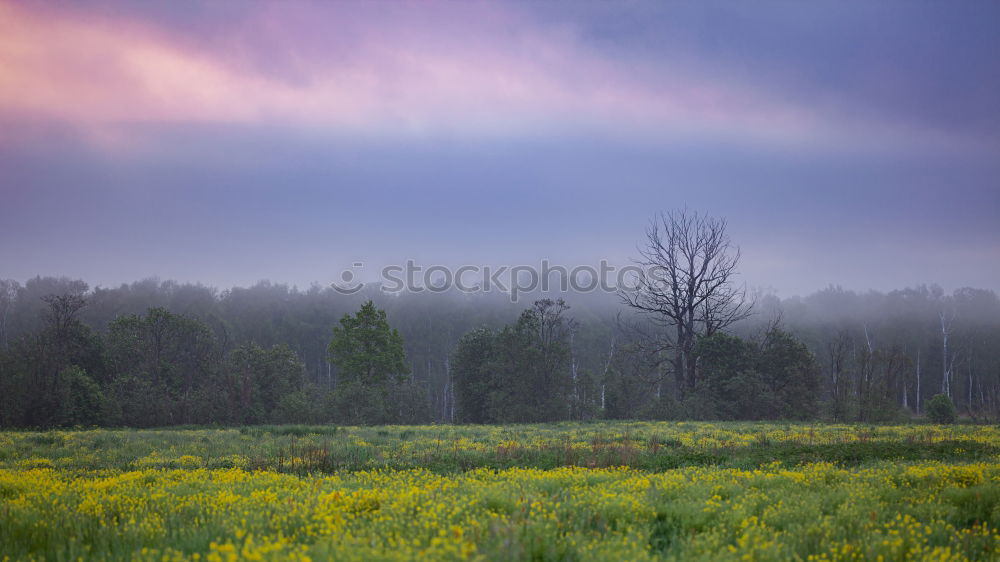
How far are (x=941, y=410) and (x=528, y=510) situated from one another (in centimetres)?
3327

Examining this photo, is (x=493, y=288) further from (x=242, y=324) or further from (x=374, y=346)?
(x=374, y=346)

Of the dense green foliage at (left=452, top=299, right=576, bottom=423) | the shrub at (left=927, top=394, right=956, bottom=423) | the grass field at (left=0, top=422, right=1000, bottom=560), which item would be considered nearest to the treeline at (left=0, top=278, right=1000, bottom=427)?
the dense green foliage at (left=452, top=299, right=576, bottom=423)

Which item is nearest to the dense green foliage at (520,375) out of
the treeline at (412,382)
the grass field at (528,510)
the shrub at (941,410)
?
the treeline at (412,382)

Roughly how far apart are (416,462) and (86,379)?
34554mm

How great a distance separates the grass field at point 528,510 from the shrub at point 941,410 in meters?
21.5

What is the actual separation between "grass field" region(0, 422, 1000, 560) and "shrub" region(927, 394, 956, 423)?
2152cm

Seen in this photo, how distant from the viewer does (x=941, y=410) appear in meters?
30.0

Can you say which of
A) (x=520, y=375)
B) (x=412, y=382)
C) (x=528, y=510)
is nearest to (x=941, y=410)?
(x=520, y=375)

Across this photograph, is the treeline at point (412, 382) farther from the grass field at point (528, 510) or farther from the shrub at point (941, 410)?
the grass field at point (528, 510)

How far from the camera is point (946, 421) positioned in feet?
97.1

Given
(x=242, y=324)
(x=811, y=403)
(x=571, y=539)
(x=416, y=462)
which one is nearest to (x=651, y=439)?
(x=416, y=462)

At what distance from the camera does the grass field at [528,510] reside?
17.9 feet

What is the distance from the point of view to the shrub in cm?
2981

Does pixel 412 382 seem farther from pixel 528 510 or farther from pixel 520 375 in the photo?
pixel 528 510
